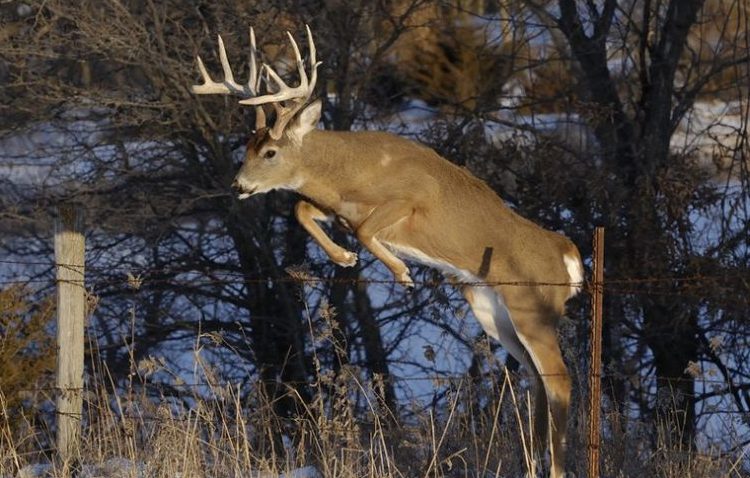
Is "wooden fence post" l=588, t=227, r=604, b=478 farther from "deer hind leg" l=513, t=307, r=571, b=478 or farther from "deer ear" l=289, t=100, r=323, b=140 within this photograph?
"deer ear" l=289, t=100, r=323, b=140

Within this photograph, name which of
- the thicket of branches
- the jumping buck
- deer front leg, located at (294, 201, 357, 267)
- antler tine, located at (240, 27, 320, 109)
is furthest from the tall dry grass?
the thicket of branches

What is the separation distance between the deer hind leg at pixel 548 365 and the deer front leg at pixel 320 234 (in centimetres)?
111

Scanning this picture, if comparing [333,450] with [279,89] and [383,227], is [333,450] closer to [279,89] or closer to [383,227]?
[383,227]

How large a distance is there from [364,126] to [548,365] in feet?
17.2

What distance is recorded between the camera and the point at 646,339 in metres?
12.6

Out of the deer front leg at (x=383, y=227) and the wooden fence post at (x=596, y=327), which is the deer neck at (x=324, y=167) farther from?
the wooden fence post at (x=596, y=327)

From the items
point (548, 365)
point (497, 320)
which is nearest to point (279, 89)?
point (497, 320)

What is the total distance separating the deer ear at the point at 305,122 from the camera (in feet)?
27.7

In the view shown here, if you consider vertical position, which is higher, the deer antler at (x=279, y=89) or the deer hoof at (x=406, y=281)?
the deer antler at (x=279, y=89)

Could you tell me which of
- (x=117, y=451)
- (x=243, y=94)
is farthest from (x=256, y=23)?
(x=117, y=451)

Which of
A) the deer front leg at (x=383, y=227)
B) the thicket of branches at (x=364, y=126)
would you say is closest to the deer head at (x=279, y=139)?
the deer front leg at (x=383, y=227)

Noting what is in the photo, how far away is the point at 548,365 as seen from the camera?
803 cm

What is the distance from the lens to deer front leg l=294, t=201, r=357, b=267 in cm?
777

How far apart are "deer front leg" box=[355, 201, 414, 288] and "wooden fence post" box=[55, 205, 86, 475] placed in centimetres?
171
